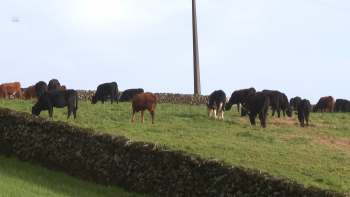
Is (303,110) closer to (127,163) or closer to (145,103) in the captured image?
(145,103)

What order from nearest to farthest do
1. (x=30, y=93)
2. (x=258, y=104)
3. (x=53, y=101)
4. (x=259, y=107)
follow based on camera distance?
(x=53, y=101) < (x=259, y=107) < (x=258, y=104) < (x=30, y=93)

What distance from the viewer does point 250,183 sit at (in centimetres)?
1080

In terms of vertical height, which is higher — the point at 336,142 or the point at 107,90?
the point at 107,90

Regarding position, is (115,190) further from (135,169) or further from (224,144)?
(224,144)

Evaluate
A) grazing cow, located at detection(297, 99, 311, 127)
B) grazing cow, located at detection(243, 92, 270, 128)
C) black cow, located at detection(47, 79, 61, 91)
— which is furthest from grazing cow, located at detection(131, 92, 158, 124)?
black cow, located at detection(47, 79, 61, 91)

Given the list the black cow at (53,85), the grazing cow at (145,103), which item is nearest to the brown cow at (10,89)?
the black cow at (53,85)

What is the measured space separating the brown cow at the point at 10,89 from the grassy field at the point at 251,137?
32.8 ft

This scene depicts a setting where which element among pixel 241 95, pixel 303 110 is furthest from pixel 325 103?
pixel 303 110

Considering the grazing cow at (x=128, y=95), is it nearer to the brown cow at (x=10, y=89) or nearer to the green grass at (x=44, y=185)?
the brown cow at (x=10, y=89)

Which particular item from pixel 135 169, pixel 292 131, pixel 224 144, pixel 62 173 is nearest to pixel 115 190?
pixel 135 169

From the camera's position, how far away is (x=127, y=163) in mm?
13766

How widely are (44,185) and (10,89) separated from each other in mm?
30725

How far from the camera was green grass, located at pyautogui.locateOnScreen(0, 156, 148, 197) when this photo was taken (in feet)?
40.8

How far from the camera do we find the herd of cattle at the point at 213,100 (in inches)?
1006
